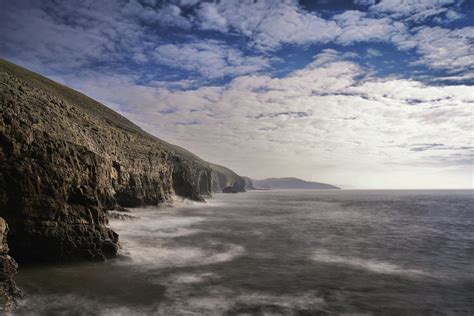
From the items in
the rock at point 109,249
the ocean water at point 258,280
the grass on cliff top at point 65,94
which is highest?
the grass on cliff top at point 65,94

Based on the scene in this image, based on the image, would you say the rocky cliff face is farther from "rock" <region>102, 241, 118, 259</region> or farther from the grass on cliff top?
the grass on cliff top

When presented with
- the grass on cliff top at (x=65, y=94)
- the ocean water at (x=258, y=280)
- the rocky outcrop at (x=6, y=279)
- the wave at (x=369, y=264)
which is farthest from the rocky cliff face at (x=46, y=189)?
the grass on cliff top at (x=65, y=94)

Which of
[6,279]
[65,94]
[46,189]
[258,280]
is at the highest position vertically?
[65,94]

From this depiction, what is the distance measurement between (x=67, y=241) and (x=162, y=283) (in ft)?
21.4

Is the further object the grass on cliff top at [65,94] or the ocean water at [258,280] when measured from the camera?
the grass on cliff top at [65,94]

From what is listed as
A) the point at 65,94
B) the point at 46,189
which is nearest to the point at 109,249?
the point at 46,189

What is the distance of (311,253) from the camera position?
2309 cm

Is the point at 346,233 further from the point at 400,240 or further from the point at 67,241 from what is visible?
the point at 67,241

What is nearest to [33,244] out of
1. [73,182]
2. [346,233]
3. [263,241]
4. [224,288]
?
[73,182]

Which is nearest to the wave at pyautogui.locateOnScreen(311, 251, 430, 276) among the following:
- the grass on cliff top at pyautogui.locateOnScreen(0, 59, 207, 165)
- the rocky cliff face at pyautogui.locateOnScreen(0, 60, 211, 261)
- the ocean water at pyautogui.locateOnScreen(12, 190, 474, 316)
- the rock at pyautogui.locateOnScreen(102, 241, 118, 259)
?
the ocean water at pyautogui.locateOnScreen(12, 190, 474, 316)

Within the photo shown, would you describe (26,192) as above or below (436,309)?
above

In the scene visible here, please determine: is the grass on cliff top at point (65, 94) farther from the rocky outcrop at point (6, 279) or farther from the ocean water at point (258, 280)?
the rocky outcrop at point (6, 279)

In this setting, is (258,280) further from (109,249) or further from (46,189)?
(46,189)

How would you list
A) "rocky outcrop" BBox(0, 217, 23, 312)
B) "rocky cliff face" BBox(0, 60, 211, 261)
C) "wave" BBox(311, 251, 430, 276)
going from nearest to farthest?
"rocky outcrop" BBox(0, 217, 23, 312), "rocky cliff face" BBox(0, 60, 211, 261), "wave" BBox(311, 251, 430, 276)
